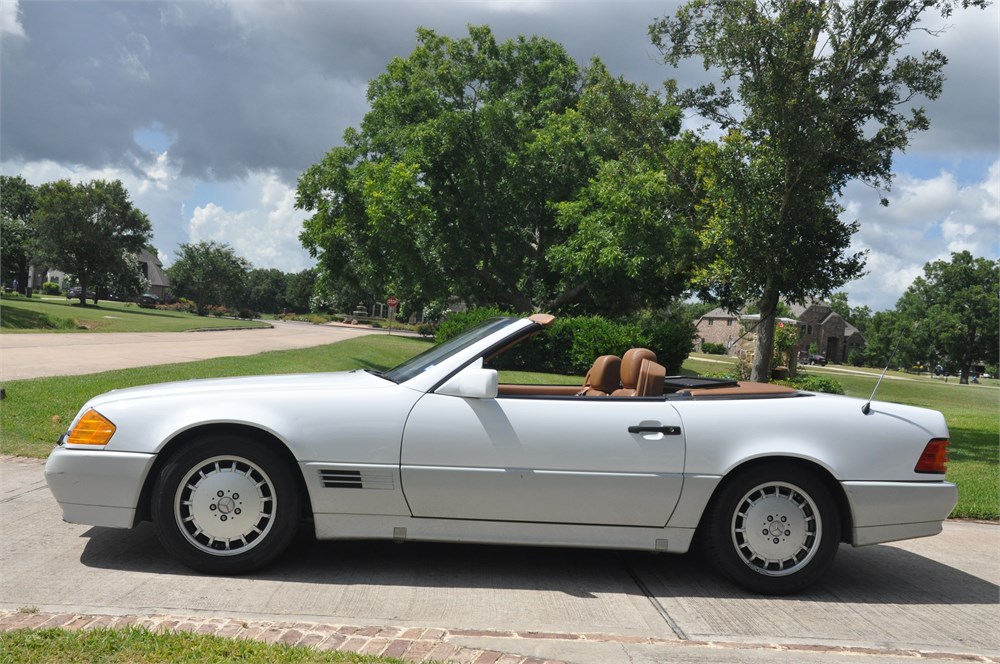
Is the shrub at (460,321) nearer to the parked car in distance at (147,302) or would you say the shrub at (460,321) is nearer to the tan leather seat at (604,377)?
the tan leather seat at (604,377)

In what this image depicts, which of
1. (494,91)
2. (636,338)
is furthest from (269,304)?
(636,338)

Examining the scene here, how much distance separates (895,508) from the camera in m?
4.38

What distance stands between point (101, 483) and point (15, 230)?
59.9m

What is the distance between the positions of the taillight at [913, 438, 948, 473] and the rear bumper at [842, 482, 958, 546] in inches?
3.1

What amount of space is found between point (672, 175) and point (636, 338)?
6.09 m

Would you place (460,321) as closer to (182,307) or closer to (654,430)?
(654,430)

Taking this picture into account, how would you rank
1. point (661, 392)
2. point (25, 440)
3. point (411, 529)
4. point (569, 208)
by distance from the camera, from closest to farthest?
point (411, 529) < point (661, 392) < point (25, 440) < point (569, 208)

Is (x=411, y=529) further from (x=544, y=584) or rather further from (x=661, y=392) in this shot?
(x=661, y=392)

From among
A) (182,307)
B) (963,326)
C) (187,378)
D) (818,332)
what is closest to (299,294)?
(182,307)

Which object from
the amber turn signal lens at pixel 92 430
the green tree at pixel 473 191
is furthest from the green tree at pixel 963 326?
the amber turn signal lens at pixel 92 430

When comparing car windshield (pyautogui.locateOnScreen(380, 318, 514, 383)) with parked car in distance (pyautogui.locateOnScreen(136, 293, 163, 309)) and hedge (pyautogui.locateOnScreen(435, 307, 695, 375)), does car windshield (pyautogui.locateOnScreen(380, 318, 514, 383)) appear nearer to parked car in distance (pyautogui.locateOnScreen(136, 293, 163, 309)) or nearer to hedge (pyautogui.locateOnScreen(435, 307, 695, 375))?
hedge (pyautogui.locateOnScreen(435, 307, 695, 375))

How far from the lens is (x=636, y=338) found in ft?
73.7

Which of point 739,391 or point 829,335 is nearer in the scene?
point 739,391

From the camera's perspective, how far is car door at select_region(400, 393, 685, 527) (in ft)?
13.6
